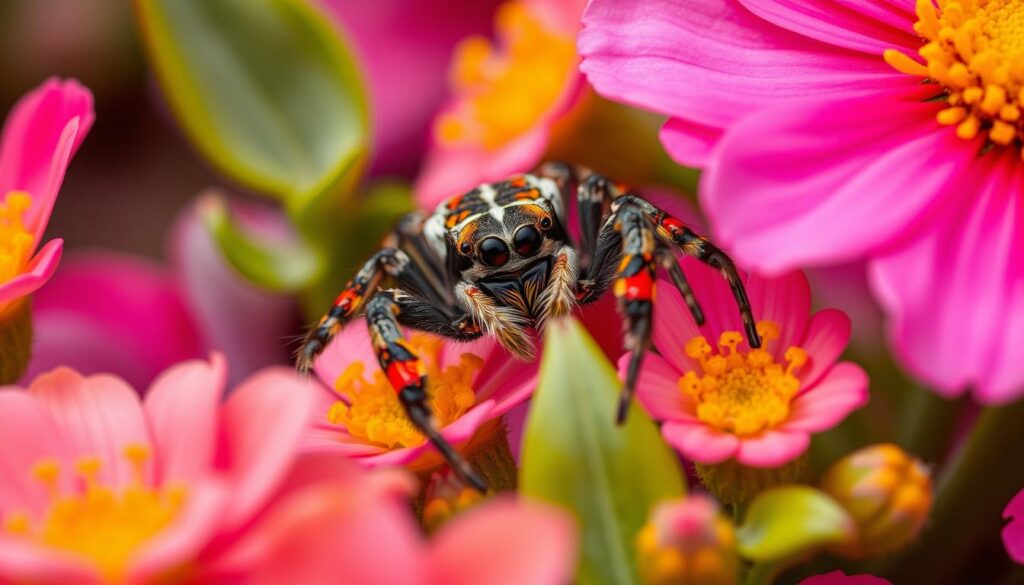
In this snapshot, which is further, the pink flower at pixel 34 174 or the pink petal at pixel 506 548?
the pink flower at pixel 34 174

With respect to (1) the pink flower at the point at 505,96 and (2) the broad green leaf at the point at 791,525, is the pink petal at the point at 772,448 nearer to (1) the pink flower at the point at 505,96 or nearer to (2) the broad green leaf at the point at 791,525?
(2) the broad green leaf at the point at 791,525

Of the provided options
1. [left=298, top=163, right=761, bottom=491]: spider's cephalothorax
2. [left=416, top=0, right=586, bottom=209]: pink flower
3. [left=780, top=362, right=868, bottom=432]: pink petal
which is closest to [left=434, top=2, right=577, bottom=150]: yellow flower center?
[left=416, top=0, right=586, bottom=209]: pink flower

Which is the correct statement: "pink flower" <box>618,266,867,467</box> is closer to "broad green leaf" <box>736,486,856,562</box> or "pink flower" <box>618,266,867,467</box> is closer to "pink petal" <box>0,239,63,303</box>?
"broad green leaf" <box>736,486,856,562</box>

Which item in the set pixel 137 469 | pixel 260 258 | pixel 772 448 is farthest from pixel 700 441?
pixel 260 258

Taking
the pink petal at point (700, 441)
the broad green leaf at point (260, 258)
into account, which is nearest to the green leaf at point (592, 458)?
the pink petal at point (700, 441)

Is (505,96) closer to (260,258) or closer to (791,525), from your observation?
(260,258)
